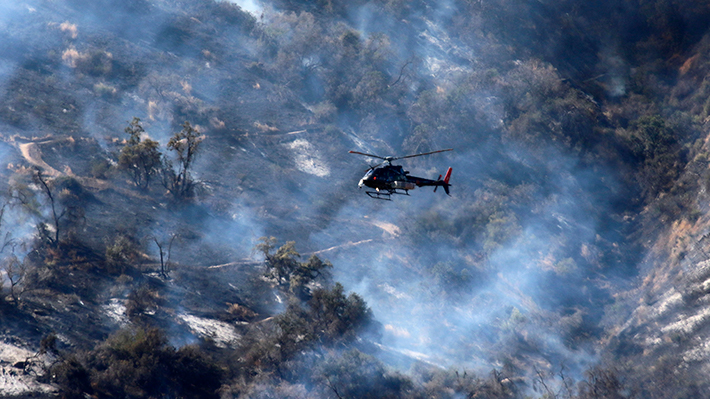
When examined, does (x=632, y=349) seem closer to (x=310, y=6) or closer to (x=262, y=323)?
(x=262, y=323)

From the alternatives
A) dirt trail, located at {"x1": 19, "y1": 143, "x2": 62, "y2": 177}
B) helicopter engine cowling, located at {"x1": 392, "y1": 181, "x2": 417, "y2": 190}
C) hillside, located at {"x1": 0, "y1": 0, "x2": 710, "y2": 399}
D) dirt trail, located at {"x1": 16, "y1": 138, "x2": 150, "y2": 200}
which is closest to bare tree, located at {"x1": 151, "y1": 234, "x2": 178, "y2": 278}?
hillside, located at {"x1": 0, "y1": 0, "x2": 710, "y2": 399}

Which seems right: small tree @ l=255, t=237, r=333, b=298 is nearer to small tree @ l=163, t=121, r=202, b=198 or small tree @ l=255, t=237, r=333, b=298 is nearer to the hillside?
the hillside

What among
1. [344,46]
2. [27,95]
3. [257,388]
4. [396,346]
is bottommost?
[257,388]

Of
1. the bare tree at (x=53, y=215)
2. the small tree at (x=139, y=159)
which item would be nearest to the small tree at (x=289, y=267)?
the small tree at (x=139, y=159)

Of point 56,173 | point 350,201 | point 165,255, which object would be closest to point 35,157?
point 56,173

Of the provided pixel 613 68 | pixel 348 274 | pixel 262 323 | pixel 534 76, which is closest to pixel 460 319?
pixel 348 274
